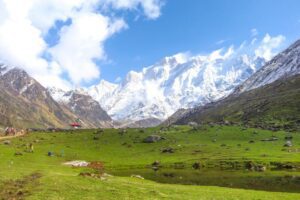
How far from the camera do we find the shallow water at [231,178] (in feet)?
237

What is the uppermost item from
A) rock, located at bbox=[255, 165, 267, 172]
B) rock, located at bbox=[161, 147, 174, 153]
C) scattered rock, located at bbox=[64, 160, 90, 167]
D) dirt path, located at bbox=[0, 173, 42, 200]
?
rock, located at bbox=[161, 147, 174, 153]

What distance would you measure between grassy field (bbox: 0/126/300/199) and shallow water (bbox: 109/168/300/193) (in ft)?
0.53

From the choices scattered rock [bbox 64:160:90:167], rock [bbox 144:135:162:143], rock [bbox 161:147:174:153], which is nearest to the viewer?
scattered rock [bbox 64:160:90:167]

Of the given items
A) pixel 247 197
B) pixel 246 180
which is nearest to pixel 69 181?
pixel 247 197

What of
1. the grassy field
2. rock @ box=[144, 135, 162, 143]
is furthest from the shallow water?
rock @ box=[144, 135, 162, 143]

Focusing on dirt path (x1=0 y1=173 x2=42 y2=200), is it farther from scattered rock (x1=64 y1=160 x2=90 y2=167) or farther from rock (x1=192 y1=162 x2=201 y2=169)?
rock (x1=192 y1=162 x2=201 y2=169)

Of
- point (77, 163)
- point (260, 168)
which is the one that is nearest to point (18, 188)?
point (77, 163)

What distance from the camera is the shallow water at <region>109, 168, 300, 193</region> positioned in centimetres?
7219

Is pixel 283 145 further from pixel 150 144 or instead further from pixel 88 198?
pixel 88 198

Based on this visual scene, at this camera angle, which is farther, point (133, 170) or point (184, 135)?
point (184, 135)

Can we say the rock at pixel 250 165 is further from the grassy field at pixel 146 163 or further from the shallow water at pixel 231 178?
the shallow water at pixel 231 178

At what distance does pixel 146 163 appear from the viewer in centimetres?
10794

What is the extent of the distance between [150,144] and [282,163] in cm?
5253

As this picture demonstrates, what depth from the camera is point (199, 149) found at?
124438 mm
